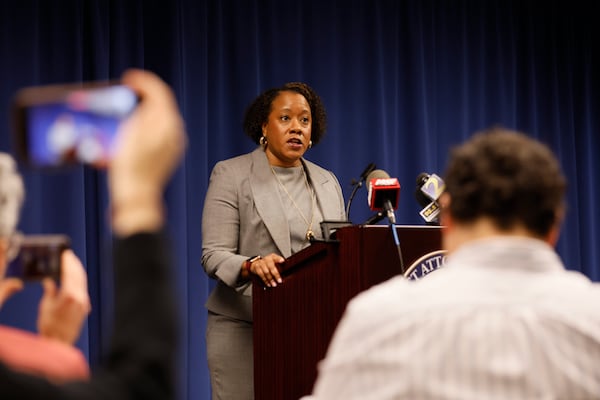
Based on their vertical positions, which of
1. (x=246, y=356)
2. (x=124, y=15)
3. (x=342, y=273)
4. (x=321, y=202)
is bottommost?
(x=246, y=356)

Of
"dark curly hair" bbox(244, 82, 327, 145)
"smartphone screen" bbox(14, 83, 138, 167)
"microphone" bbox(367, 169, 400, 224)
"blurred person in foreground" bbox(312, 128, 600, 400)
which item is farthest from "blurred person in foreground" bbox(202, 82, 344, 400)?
"smartphone screen" bbox(14, 83, 138, 167)

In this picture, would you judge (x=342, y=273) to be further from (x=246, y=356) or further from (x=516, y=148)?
Answer: (x=516, y=148)

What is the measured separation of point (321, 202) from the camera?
A: 126 inches

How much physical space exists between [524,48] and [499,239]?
4.54m

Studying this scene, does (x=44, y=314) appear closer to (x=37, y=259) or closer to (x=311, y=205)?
(x=37, y=259)

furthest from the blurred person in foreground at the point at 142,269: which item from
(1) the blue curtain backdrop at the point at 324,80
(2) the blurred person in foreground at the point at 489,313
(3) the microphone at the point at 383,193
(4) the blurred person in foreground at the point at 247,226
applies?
(1) the blue curtain backdrop at the point at 324,80

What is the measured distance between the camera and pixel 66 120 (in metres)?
0.94

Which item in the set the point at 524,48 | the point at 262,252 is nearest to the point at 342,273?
the point at 262,252

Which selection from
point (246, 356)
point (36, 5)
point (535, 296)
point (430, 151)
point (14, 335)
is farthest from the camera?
point (430, 151)

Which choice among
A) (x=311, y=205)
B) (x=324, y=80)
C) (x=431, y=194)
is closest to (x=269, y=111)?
(x=311, y=205)

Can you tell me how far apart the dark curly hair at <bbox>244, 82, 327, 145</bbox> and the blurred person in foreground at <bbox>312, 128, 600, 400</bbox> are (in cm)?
226

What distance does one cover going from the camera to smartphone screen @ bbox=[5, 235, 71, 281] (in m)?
1.03

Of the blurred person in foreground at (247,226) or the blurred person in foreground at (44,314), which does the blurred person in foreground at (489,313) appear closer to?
the blurred person in foreground at (44,314)

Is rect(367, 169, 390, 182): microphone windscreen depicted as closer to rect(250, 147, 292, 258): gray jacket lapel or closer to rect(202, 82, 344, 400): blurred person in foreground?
rect(202, 82, 344, 400): blurred person in foreground
